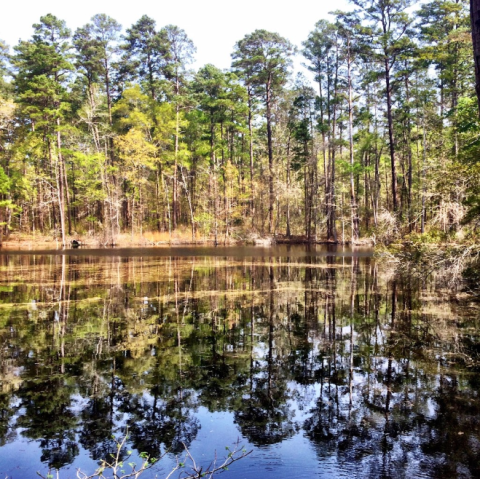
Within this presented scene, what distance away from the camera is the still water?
149 inches

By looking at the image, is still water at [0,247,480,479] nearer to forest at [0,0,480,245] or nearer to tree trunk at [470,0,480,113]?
tree trunk at [470,0,480,113]

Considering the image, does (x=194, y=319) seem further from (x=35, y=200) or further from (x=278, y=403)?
(x=35, y=200)

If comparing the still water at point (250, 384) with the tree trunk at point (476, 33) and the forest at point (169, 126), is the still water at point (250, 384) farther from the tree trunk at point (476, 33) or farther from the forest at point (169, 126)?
the forest at point (169, 126)

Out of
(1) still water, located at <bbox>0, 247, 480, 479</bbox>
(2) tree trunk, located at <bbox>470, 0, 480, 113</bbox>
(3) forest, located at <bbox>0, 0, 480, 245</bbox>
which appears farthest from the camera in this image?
(3) forest, located at <bbox>0, 0, 480, 245</bbox>

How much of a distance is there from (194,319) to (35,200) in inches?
1501

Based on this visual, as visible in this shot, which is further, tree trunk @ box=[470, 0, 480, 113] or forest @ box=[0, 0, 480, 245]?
forest @ box=[0, 0, 480, 245]

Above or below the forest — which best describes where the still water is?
below

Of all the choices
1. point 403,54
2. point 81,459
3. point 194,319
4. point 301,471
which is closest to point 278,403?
point 301,471

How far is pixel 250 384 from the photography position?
541 centimetres

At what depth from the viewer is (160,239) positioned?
38031 millimetres

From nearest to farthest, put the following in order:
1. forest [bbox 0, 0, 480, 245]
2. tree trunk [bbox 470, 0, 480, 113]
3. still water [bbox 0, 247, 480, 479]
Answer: still water [bbox 0, 247, 480, 479] → tree trunk [bbox 470, 0, 480, 113] → forest [bbox 0, 0, 480, 245]

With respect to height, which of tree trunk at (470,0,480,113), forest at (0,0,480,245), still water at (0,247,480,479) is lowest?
still water at (0,247,480,479)

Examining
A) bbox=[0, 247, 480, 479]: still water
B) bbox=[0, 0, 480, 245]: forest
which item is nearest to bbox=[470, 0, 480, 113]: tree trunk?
bbox=[0, 247, 480, 479]: still water

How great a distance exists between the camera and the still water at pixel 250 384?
3791 mm
